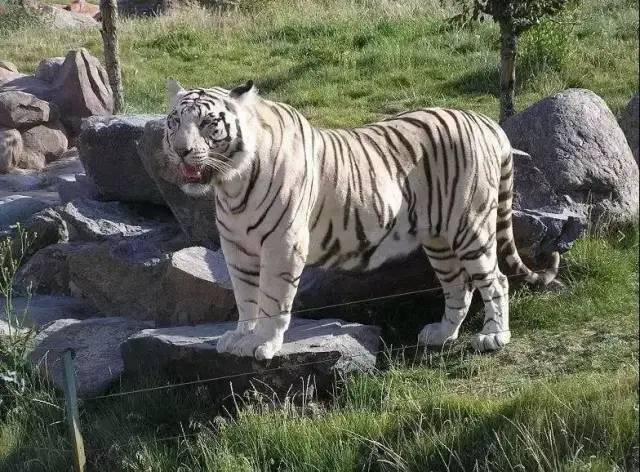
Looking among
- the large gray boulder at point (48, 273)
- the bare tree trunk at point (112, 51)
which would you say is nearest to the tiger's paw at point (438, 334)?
the large gray boulder at point (48, 273)

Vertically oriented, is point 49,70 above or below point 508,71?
below

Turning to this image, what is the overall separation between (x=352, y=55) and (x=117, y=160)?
195 inches

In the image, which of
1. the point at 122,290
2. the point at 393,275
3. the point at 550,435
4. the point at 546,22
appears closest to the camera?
Result: the point at 550,435

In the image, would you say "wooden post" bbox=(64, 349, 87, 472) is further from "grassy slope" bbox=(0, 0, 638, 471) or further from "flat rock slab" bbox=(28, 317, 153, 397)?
"flat rock slab" bbox=(28, 317, 153, 397)

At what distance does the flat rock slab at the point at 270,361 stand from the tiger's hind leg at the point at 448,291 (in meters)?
0.33

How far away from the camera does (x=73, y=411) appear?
4.83 m

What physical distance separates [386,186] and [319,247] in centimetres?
47

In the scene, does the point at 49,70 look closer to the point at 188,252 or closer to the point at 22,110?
the point at 22,110

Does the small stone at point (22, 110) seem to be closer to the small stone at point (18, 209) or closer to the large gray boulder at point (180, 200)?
the small stone at point (18, 209)

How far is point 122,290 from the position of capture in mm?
6887

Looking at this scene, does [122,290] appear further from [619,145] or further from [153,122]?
[619,145]

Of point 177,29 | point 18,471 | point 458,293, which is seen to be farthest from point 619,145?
point 177,29

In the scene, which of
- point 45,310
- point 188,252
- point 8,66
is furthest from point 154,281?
point 8,66

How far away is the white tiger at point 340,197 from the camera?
481cm
